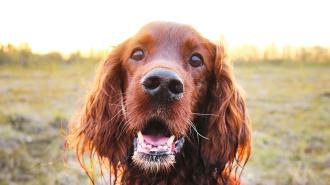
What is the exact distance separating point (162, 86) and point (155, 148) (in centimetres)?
48

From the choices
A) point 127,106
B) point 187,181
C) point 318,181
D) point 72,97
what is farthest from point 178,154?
point 72,97

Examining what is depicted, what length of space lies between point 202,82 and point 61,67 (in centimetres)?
990

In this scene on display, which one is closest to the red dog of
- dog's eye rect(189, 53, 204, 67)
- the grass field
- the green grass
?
dog's eye rect(189, 53, 204, 67)

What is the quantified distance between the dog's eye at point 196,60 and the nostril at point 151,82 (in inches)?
23.8

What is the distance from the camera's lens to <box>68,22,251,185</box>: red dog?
3256mm

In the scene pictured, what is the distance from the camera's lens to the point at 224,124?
3656mm

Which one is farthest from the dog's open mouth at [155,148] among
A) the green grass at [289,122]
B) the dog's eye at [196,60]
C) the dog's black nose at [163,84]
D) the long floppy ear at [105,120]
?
the green grass at [289,122]

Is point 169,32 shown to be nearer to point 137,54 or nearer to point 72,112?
point 137,54

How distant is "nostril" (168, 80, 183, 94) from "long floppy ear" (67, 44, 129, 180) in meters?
0.70

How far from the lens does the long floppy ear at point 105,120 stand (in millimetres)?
3707

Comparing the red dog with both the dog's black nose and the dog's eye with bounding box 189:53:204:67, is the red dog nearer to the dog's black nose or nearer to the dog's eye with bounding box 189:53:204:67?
the dog's eye with bounding box 189:53:204:67

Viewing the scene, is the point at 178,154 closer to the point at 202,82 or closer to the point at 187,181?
the point at 187,181

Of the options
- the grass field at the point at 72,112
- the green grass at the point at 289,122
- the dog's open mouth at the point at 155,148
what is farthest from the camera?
the green grass at the point at 289,122

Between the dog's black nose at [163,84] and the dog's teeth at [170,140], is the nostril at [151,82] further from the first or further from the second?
the dog's teeth at [170,140]
